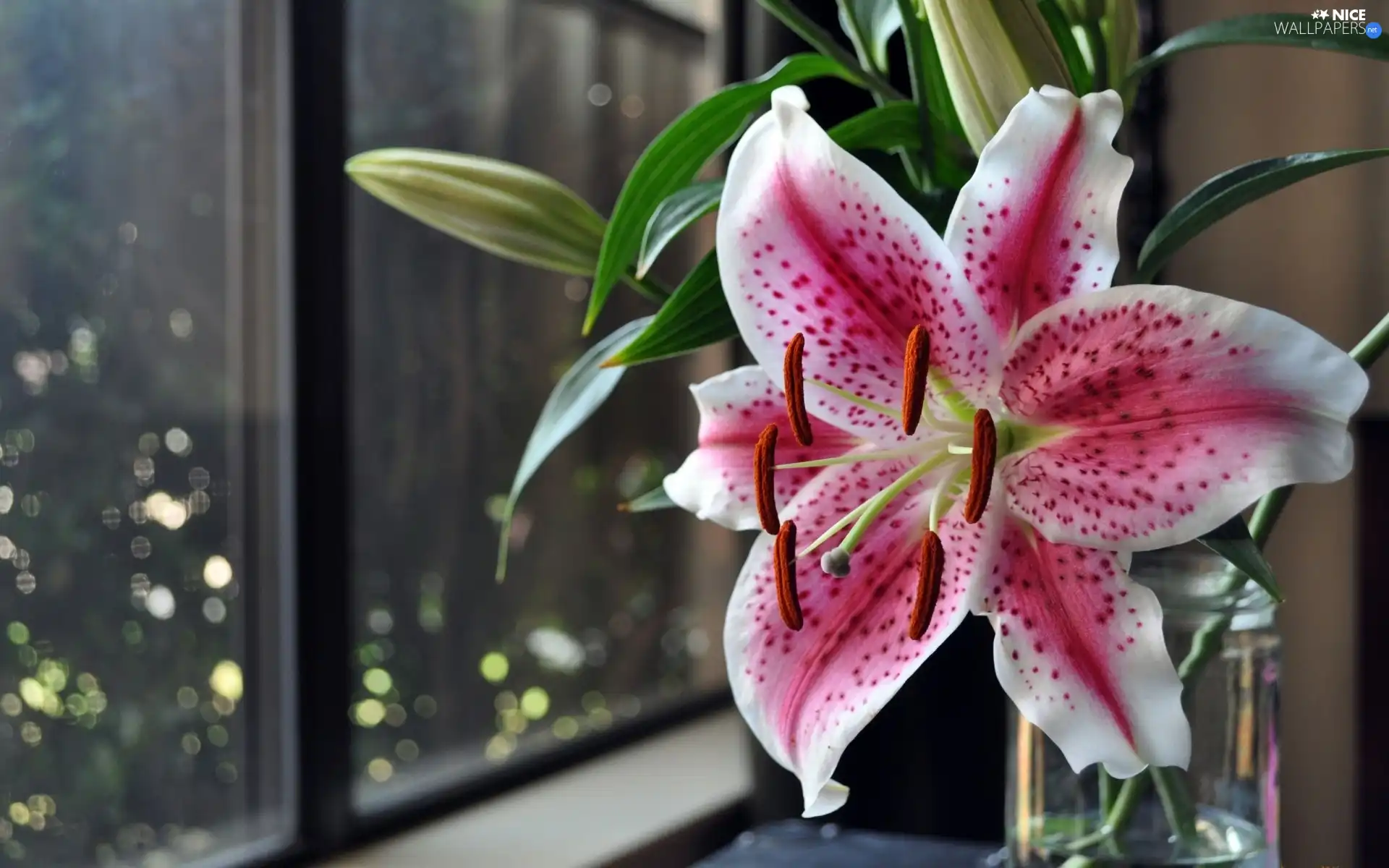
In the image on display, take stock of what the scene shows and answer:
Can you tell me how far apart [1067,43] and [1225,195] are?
0.28 feet

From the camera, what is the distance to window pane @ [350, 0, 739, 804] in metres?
1.45

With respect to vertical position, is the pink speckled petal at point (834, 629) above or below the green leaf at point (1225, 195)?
below

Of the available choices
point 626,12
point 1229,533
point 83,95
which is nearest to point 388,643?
point 83,95

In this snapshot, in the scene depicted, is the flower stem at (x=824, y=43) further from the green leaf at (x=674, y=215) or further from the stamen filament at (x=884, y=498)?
the stamen filament at (x=884, y=498)

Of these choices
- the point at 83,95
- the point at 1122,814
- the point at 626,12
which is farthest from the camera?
the point at 626,12

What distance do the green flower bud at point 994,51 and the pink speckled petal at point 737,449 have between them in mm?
131

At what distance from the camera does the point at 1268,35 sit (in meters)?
0.51

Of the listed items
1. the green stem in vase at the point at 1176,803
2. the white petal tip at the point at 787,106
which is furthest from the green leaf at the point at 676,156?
the green stem in vase at the point at 1176,803

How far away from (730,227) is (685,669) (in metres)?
1.65

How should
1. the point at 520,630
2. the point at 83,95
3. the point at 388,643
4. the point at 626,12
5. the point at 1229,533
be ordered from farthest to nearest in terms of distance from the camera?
the point at 626,12
the point at 520,630
the point at 388,643
the point at 83,95
the point at 1229,533

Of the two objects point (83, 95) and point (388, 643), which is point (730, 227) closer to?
point (83, 95)

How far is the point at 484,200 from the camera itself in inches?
21.5

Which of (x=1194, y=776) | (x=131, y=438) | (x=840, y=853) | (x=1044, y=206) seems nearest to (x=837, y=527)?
(x=1044, y=206)

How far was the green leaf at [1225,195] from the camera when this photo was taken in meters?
0.47
